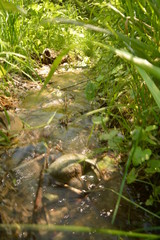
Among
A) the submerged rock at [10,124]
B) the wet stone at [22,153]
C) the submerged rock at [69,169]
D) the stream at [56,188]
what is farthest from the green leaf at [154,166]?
the submerged rock at [10,124]

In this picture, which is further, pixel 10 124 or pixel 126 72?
pixel 10 124

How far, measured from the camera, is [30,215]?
1.16 metres

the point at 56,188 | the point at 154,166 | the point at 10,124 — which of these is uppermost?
the point at 154,166

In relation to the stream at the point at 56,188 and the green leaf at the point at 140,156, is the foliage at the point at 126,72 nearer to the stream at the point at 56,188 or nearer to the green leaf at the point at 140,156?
the green leaf at the point at 140,156

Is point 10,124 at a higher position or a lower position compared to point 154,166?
lower

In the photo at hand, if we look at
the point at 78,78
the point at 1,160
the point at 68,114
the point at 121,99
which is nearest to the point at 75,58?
the point at 78,78

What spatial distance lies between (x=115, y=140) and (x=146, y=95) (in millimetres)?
267

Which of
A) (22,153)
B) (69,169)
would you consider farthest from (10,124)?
(69,169)

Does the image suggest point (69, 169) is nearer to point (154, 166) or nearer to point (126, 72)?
point (154, 166)

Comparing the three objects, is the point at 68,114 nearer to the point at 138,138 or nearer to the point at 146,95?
the point at 146,95

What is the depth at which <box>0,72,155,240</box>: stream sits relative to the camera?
112 cm

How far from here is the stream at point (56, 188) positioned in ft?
3.69

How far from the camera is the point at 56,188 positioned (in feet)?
4.38

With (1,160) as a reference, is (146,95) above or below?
above
